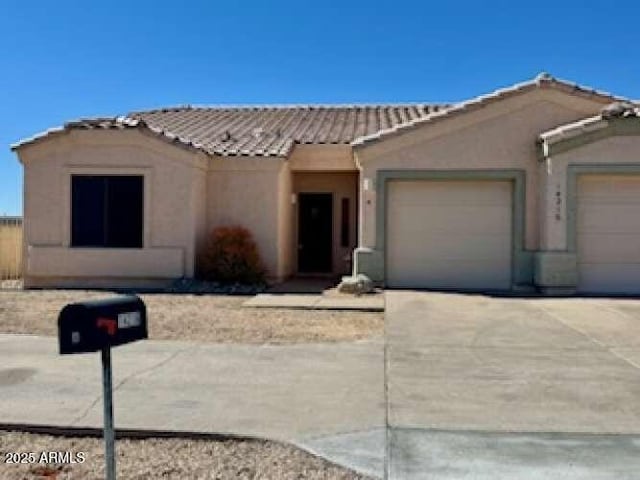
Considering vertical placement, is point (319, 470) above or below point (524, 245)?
below

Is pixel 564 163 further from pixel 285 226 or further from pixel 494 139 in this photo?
pixel 285 226

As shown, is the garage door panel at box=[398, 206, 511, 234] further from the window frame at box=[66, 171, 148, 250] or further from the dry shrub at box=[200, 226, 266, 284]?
the window frame at box=[66, 171, 148, 250]

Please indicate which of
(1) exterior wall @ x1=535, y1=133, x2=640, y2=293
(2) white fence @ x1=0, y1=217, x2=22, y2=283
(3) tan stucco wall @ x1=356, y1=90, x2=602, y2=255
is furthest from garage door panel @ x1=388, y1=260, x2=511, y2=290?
(2) white fence @ x1=0, y1=217, x2=22, y2=283

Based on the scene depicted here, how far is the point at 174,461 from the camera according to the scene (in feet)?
16.4

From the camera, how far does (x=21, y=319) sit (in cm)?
→ 1165

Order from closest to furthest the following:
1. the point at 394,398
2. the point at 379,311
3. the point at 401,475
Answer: the point at 401,475
the point at 394,398
the point at 379,311

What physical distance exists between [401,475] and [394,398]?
192 cm

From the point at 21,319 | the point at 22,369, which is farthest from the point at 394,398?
the point at 21,319

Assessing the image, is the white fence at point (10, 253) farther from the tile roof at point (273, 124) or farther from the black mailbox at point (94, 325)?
the black mailbox at point (94, 325)

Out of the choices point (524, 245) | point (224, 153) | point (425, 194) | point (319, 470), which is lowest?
point (319, 470)

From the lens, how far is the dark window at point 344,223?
68.1ft

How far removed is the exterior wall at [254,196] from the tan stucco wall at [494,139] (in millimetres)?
2765

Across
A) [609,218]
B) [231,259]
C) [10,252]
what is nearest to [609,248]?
[609,218]

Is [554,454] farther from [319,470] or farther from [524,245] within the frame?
[524,245]
